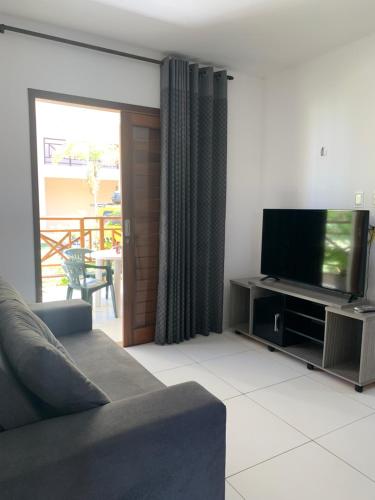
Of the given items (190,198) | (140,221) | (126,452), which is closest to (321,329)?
(190,198)

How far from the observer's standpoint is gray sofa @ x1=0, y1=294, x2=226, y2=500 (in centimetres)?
96

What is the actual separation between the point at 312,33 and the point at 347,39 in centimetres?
32

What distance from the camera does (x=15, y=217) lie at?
2.71 m

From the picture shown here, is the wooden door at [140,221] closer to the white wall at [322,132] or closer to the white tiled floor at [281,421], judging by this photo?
the white tiled floor at [281,421]

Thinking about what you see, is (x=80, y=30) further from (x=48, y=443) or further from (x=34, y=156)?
(x=48, y=443)

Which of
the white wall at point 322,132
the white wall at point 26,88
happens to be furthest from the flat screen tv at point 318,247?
the white wall at point 26,88

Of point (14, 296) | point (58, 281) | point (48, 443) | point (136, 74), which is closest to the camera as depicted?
point (48, 443)

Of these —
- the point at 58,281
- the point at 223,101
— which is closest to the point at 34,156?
the point at 223,101

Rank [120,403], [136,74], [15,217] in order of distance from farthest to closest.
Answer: [136,74] < [15,217] < [120,403]

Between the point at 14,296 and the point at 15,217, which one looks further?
the point at 15,217

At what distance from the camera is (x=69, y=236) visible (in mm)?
5648

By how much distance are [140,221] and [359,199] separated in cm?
184

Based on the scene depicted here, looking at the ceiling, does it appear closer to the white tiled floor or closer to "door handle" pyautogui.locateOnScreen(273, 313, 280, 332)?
"door handle" pyautogui.locateOnScreen(273, 313, 280, 332)

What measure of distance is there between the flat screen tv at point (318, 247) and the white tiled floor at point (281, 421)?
2.40 feet
